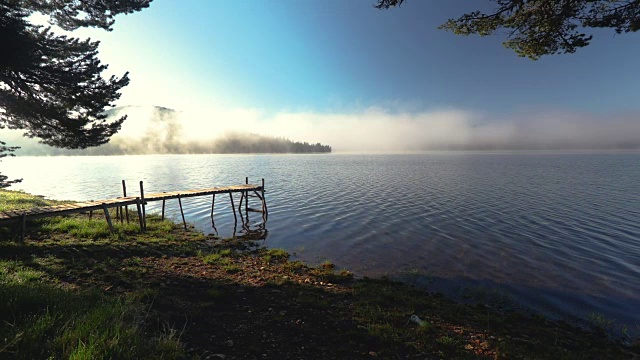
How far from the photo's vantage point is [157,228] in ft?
64.8

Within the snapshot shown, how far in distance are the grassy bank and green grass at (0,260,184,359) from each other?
0.02 meters

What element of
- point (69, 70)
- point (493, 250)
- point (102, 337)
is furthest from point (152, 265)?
point (493, 250)

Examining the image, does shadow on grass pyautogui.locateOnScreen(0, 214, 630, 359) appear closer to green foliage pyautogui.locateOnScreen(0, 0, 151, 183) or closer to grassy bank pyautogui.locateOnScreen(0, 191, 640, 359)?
grassy bank pyautogui.locateOnScreen(0, 191, 640, 359)

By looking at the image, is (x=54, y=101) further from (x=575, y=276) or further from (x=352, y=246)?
(x=575, y=276)

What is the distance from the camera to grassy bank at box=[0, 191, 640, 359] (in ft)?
16.5

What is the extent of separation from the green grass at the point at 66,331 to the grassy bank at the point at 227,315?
0.02 meters

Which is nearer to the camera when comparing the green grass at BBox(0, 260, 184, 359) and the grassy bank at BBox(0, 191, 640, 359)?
the green grass at BBox(0, 260, 184, 359)

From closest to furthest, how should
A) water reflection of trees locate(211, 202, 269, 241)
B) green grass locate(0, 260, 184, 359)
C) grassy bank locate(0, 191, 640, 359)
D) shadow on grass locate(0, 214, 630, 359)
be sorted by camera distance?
green grass locate(0, 260, 184, 359)
grassy bank locate(0, 191, 640, 359)
shadow on grass locate(0, 214, 630, 359)
water reflection of trees locate(211, 202, 269, 241)

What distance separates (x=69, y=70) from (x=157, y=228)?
1076 centimetres

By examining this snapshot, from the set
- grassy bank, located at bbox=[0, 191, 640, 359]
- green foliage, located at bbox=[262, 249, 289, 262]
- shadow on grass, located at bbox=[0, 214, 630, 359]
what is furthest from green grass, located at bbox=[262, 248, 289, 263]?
shadow on grass, located at bbox=[0, 214, 630, 359]

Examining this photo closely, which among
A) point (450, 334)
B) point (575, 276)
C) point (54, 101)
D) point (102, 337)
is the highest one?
point (54, 101)

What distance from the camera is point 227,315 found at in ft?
26.4

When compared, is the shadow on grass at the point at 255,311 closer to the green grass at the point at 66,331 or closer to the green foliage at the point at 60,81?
the green grass at the point at 66,331

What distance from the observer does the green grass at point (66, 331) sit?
4152 mm
